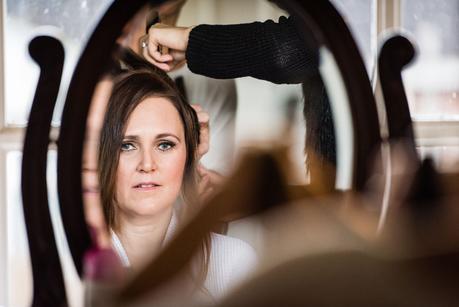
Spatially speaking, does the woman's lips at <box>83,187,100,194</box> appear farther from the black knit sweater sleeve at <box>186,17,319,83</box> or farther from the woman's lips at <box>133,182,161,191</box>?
the black knit sweater sleeve at <box>186,17,319,83</box>

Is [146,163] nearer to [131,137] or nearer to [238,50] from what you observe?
Result: [131,137]

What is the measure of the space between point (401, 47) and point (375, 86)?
25 cm

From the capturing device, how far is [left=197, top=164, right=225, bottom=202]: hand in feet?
2.38

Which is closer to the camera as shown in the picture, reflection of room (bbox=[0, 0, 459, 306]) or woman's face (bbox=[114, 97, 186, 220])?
woman's face (bbox=[114, 97, 186, 220])

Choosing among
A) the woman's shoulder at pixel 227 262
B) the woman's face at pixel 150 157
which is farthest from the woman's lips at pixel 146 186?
the woman's shoulder at pixel 227 262

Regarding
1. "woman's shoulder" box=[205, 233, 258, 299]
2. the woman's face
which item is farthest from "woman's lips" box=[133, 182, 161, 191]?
"woman's shoulder" box=[205, 233, 258, 299]

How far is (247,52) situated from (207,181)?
0.19 meters

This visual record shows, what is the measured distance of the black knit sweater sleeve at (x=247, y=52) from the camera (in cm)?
74

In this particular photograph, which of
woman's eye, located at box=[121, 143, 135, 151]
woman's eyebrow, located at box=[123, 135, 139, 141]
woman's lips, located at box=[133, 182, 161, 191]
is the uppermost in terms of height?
woman's eyebrow, located at box=[123, 135, 139, 141]

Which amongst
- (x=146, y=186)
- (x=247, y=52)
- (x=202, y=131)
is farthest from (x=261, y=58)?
(x=146, y=186)

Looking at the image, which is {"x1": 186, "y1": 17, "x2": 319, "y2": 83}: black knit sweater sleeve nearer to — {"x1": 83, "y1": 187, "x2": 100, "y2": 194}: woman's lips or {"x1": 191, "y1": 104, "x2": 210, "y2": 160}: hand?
{"x1": 191, "y1": 104, "x2": 210, "y2": 160}: hand

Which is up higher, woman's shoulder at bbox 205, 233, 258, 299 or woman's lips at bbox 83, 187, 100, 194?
woman's lips at bbox 83, 187, 100, 194

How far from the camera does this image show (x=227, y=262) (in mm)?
751

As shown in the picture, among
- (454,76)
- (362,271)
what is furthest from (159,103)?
(454,76)
